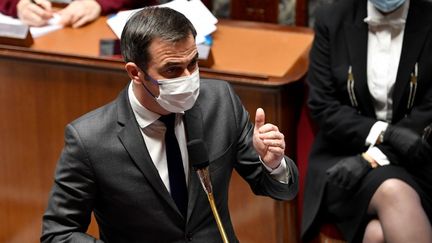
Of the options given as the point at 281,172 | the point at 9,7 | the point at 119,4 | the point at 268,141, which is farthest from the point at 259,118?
the point at 9,7

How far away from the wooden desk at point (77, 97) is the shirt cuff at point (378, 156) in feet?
0.89

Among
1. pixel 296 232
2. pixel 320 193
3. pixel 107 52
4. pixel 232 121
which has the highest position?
pixel 232 121

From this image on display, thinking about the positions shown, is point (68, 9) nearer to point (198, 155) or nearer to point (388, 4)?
point (388, 4)

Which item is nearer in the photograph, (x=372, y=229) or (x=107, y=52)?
(x=372, y=229)

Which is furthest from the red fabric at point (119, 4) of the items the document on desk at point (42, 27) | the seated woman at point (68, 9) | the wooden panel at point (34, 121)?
the wooden panel at point (34, 121)

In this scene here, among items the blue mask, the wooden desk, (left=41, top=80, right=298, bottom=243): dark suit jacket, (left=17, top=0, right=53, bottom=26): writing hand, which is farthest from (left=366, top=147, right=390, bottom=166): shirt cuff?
(left=17, top=0, right=53, bottom=26): writing hand

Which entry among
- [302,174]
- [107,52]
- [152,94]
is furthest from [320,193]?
[152,94]

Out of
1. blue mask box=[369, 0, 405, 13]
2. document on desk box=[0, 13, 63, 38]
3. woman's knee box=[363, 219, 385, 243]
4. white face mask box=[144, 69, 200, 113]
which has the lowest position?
woman's knee box=[363, 219, 385, 243]

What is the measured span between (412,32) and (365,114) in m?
0.28

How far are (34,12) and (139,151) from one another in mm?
1357

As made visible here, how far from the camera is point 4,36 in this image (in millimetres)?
2787

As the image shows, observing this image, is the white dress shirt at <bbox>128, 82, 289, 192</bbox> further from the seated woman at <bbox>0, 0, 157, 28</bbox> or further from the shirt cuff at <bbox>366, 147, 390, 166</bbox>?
the seated woman at <bbox>0, 0, 157, 28</bbox>

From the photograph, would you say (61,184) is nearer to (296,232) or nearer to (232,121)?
(232,121)

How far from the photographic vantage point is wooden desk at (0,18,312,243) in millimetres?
2590
